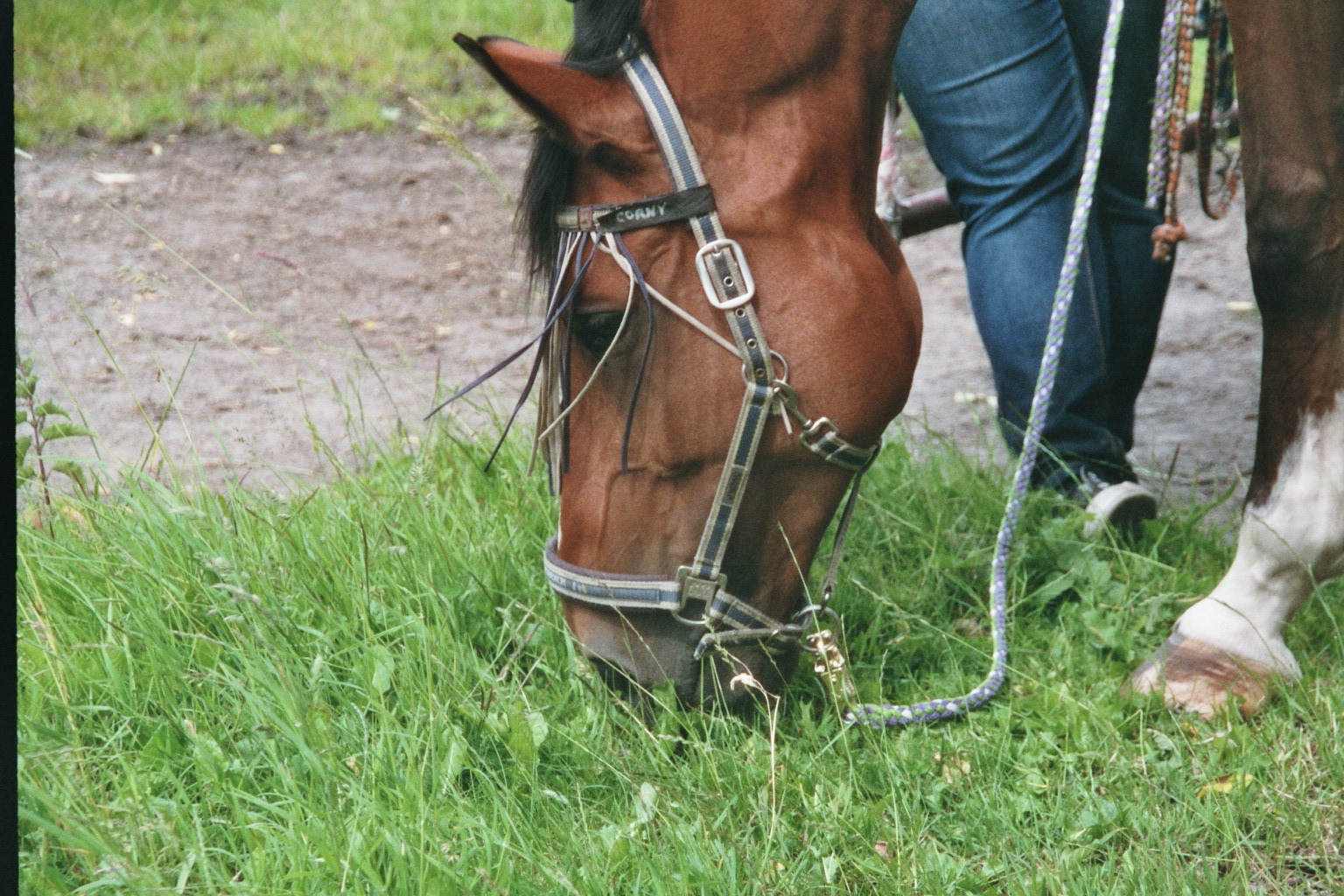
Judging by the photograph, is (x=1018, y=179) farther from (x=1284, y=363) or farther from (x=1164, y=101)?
(x=1284, y=363)

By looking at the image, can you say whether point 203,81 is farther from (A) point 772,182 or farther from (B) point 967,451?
(A) point 772,182

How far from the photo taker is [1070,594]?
2.65m

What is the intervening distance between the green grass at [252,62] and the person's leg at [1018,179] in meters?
4.46

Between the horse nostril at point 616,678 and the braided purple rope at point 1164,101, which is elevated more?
the braided purple rope at point 1164,101

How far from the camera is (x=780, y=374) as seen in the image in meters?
1.87

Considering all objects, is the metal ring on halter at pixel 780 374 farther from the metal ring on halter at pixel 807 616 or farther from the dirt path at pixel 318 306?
the dirt path at pixel 318 306

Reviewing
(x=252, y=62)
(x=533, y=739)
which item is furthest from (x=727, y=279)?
(x=252, y=62)

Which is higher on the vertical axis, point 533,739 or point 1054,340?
point 1054,340

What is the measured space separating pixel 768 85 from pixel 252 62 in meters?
6.21

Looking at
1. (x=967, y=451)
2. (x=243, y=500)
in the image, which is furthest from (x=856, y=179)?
(x=967, y=451)

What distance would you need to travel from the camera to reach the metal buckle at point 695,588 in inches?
77.3

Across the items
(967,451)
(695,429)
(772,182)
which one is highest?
(772,182)

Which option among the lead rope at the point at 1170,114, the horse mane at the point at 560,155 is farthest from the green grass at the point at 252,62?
the horse mane at the point at 560,155

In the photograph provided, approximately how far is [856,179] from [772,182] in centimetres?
16
